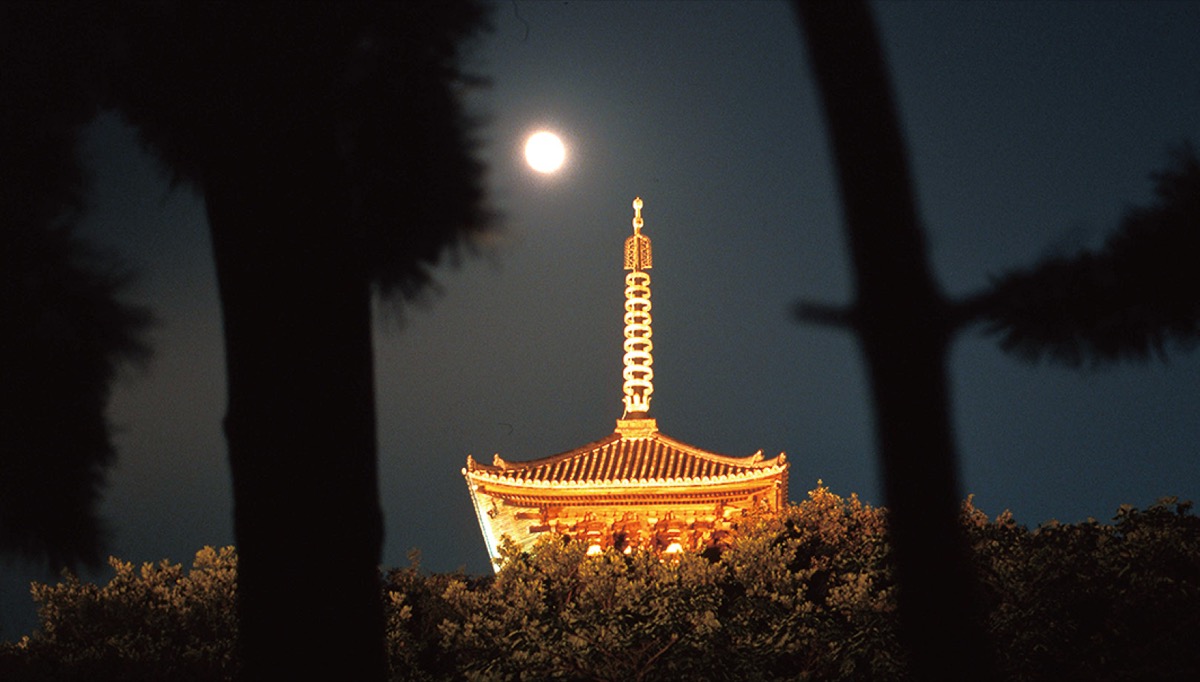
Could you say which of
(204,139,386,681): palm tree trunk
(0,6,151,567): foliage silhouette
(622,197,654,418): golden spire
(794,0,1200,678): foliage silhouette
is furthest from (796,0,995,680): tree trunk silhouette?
(622,197,654,418): golden spire

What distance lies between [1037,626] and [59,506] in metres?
5.39

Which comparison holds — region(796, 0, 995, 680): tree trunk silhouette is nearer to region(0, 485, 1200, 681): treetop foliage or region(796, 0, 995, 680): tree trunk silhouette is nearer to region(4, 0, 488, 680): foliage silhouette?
region(4, 0, 488, 680): foliage silhouette

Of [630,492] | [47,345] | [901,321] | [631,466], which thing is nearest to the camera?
[901,321]

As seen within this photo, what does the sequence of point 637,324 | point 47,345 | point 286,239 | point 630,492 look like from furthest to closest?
point 637,324
point 630,492
point 47,345
point 286,239

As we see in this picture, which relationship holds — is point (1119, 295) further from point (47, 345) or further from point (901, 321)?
point (47, 345)

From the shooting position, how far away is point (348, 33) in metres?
4.18

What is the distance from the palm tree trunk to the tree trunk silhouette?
5.39ft

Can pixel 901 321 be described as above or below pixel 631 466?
below

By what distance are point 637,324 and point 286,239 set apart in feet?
47.3

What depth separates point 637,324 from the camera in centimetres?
1802

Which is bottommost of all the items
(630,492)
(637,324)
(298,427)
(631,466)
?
(298,427)

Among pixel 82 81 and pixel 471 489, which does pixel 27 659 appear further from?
pixel 471 489

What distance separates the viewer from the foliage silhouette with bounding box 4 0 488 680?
3.46 m

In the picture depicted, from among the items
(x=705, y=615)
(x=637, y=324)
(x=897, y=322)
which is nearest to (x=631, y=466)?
(x=637, y=324)
